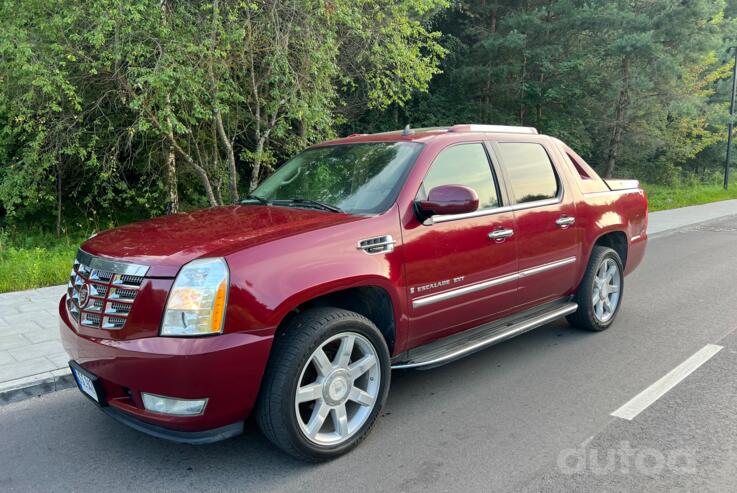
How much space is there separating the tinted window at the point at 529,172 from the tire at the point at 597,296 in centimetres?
89

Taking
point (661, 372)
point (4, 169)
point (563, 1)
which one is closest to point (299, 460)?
point (661, 372)

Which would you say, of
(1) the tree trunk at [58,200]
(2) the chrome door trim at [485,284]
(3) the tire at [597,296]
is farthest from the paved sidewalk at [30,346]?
(3) the tire at [597,296]

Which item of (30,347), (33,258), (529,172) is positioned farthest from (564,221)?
(33,258)

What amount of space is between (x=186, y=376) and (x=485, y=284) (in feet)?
7.20

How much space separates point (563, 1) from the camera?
18500 millimetres

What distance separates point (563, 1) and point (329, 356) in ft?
61.8

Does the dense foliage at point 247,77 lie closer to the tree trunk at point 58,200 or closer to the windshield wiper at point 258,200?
the tree trunk at point 58,200

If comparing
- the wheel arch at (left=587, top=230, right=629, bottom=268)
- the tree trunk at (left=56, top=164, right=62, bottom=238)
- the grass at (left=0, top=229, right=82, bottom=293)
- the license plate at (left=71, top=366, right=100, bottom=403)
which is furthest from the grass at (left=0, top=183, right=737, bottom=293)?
the wheel arch at (left=587, top=230, right=629, bottom=268)

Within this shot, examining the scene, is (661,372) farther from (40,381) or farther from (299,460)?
(40,381)

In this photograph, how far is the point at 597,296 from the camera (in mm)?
5293

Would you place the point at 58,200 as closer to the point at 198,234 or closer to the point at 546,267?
the point at 198,234

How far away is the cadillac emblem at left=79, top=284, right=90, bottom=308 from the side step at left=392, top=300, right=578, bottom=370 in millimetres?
1828

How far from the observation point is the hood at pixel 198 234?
287 centimetres

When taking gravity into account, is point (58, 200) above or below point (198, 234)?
below
